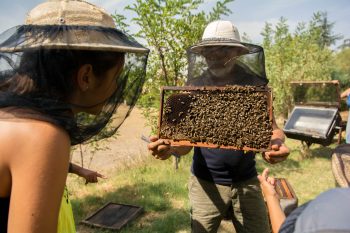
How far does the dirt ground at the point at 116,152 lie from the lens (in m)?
7.79

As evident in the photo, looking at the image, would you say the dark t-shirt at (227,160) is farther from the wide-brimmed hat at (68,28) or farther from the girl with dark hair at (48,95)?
the wide-brimmed hat at (68,28)

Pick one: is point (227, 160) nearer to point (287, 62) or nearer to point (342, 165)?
point (342, 165)

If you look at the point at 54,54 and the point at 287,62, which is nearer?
the point at 54,54

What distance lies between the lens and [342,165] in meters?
2.81

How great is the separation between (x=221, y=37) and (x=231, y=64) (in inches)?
10.2

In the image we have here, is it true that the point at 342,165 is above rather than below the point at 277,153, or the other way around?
below

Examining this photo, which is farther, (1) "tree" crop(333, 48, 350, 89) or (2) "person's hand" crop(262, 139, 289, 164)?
(1) "tree" crop(333, 48, 350, 89)

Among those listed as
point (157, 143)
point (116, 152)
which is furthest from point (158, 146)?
point (116, 152)

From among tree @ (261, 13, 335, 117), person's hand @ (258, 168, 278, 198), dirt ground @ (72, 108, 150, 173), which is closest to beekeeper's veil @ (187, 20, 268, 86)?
person's hand @ (258, 168, 278, 198)

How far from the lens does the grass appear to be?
4629 millimetres

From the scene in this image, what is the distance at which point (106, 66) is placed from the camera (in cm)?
137

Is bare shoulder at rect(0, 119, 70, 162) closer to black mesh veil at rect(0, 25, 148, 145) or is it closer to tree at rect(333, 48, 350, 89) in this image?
black mesh veil at rect(0, 25, 148, 145)

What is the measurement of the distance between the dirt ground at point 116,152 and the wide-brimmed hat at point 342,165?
11.0ft

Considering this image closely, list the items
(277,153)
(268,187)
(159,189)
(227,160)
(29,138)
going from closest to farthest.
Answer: (29,138) → (268,187) → (277,153) → (227,160) → (159,189)
